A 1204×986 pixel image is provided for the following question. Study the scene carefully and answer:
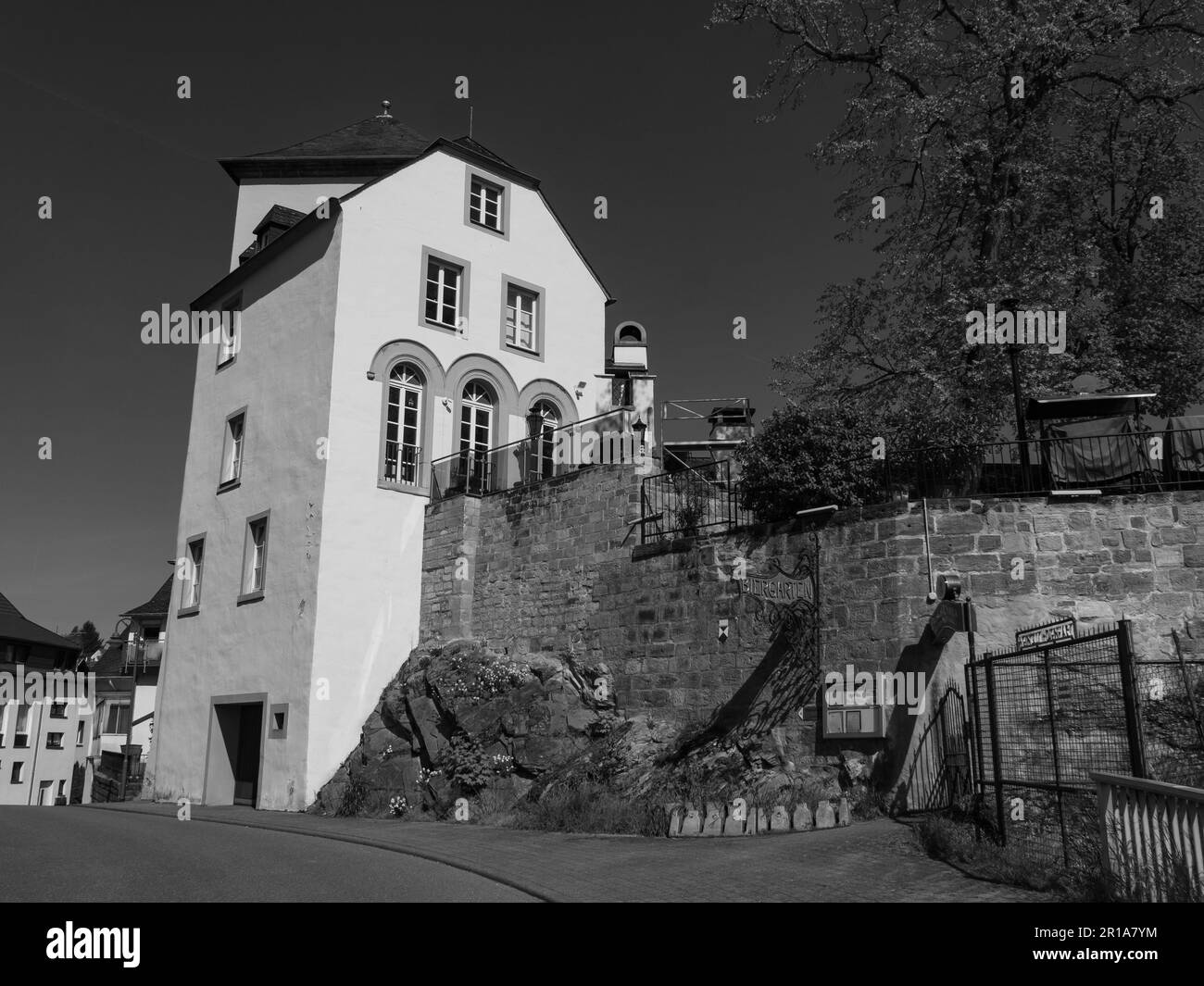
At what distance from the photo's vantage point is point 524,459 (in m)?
21.6

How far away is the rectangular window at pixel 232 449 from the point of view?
74.9 feet

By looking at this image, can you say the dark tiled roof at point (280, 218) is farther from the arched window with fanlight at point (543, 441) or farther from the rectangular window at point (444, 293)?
the arched window with fanlight at point (543, 441)

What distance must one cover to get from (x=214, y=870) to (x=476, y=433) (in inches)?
501

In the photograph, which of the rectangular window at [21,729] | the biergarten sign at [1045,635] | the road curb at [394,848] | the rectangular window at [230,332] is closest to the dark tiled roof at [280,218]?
the rectangular window at [230,332]

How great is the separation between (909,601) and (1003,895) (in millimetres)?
5152

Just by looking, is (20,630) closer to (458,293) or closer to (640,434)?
(458,293)

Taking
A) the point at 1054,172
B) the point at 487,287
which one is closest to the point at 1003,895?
the point at 1054,172

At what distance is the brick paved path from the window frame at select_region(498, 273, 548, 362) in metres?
11.6

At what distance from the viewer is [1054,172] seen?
19.3m

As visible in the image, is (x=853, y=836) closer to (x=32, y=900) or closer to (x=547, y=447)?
(x=32, y=900)

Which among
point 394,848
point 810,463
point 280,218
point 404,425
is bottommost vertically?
point 394,848

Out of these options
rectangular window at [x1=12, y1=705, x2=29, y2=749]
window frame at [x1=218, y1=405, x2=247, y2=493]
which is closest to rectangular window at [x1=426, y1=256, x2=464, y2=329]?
window frame at [x1=218, y1=405, x2=247, y2=493]

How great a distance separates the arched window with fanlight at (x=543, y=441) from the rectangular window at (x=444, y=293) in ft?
8.46

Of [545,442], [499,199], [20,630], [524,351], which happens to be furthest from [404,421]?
[20,630]
